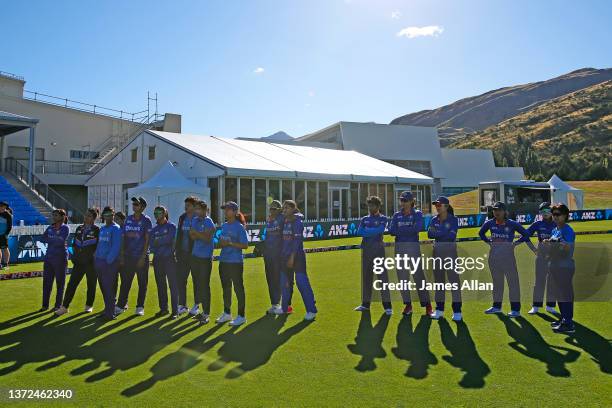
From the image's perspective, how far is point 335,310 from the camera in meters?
8.06

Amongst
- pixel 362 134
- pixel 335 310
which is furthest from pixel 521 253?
pixel 362 134

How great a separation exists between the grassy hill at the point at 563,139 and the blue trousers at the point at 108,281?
2581 inches

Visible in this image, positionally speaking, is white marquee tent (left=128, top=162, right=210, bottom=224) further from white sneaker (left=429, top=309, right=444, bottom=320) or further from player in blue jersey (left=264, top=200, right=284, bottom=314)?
white sneaker (left=429, top=309, right=444, bottom=320)

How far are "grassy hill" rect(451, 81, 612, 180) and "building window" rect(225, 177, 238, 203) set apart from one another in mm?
53011

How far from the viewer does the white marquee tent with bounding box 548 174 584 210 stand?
3728 centimetres

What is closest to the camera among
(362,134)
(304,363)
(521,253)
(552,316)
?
(304,363)

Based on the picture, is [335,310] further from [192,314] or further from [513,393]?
[513,393]

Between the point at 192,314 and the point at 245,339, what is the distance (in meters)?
1.67

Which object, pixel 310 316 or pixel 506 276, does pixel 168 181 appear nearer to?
pixel 310 316

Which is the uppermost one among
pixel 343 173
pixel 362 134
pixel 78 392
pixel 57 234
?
pixel 362 134

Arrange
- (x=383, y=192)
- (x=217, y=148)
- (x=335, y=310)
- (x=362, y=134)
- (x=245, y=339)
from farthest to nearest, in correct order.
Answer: (x=362, y=134)
(x=383, y=192)
(x=217, y=148)
(x=335, y=310)
(x=245, y=339)

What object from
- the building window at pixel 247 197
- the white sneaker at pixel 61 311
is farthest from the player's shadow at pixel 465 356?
the building window at pixel 247 197

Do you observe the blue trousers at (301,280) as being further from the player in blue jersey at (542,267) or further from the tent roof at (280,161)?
the tent roof at (280,161)

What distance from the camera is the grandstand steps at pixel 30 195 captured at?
82.4 ft
